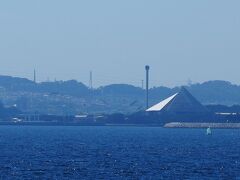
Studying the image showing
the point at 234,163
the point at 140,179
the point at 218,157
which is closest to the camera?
the point at 140,179

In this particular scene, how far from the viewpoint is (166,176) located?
77.9 metres

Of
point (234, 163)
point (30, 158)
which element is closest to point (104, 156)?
point (30, 158)

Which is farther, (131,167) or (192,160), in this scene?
(192,160)

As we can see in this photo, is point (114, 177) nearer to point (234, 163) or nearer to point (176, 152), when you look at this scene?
point (234, 163)

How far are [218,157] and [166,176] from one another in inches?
988

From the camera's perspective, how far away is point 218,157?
4033 inches

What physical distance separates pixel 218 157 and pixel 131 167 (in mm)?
17818

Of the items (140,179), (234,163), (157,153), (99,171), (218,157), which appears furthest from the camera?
(157,153)

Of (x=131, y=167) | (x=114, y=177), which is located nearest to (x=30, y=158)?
(x=131, y=167)

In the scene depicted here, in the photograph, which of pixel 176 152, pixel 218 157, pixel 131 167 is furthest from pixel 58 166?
pixel 176 152

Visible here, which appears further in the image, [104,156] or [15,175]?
[104,156]

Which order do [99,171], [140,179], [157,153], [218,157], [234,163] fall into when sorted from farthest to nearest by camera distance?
[157,153], [218,157], [234,163], [99,171], [140,179]

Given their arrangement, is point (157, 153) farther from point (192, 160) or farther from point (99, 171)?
point (99, 171)

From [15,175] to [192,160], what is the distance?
22.5 m
